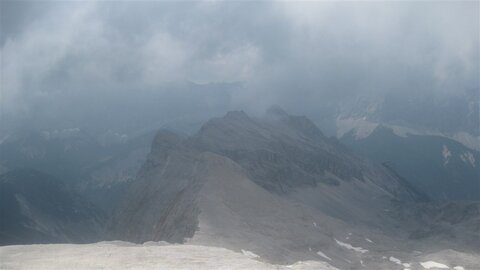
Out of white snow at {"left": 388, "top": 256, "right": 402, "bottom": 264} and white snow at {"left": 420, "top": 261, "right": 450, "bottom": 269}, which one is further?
white snow at {"left": 388, "top": 256, "right": 402, "bottom": 264}

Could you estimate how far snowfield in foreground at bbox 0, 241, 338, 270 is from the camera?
103938mm

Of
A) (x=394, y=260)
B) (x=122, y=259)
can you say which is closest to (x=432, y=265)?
(x=394, y=260)

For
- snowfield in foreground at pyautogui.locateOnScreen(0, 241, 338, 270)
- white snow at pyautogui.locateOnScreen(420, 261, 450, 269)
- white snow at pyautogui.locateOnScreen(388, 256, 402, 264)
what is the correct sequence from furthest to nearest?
1. white snow at pyautogui.locateOnScreen(388, 256, 402, 264)
2. white snow at pyautogui.locateOnScreen(420, 261, 450, 269)
3. snowfield in foreground at pyautogui.locateOnScreen(0, 241, 338, 270)

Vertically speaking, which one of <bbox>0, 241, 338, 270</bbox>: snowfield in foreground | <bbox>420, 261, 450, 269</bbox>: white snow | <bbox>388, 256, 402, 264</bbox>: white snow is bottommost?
<bbox>0, 241, 338, 270</bbox>: snowfield in foreground

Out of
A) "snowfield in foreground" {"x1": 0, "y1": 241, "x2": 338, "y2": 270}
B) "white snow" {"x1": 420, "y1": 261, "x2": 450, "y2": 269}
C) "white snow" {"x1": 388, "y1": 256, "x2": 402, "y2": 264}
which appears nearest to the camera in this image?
"snowfield in foreground" {"x1": 0, "y1": 241, "x2": 338, "y2": 270}

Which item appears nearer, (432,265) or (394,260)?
(432,265)

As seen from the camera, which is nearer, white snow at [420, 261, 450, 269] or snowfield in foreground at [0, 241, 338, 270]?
snowfield in foreground at [0, 241, 338, 270]

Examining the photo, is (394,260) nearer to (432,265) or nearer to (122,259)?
(432,265)

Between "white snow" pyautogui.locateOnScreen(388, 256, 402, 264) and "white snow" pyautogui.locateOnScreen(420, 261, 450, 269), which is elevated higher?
"white snow" pyautogui.locateOnScreen(388, 256, 402, 264)

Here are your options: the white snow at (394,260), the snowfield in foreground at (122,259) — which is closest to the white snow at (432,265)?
the white snow at (394,260)

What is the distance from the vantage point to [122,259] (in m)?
108

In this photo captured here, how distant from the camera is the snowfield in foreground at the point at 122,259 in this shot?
104 metres

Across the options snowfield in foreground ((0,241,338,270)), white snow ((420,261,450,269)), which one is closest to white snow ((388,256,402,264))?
white snow ((420,261,450,269))

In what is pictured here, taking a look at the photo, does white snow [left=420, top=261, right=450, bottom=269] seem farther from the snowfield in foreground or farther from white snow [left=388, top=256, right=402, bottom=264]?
the snowfield in foreground
